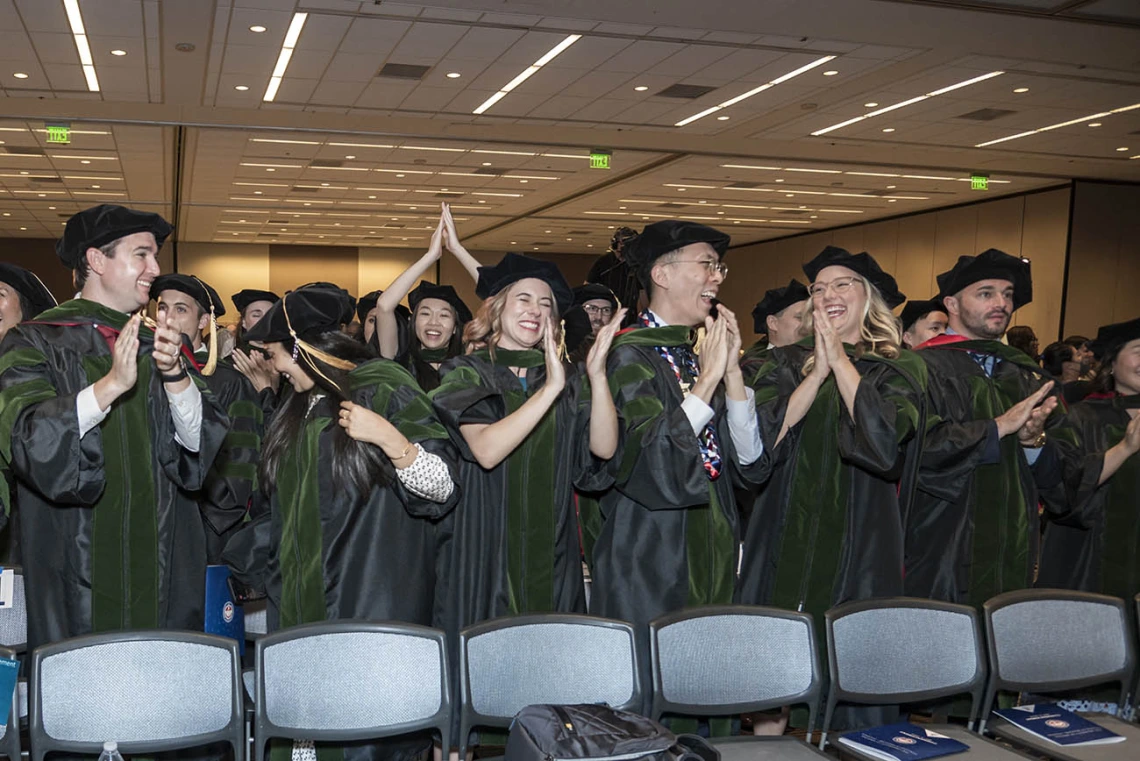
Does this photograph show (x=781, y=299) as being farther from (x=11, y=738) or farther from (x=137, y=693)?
(x=11, y=738)

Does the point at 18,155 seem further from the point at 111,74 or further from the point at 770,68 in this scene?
the point at 770,68

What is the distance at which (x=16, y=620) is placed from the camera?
10.6 ft

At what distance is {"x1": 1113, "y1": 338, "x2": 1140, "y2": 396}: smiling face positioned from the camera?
14.9 ft

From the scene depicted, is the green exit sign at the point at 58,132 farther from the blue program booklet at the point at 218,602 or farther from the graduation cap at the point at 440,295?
the blue program booklet at the point at 218,602

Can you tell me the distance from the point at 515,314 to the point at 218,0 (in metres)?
6.90

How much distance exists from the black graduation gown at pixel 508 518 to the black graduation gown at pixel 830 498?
30.8 inches

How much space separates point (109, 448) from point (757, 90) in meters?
10.1

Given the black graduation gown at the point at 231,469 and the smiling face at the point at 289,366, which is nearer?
the smiling face at the point at 289,366

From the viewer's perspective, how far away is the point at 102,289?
3.26 m

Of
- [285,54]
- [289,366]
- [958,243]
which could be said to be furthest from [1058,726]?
[958,243]

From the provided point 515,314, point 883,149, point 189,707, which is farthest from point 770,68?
point 189,707

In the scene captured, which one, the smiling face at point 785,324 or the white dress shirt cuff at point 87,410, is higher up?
the smiling face at point 785,324

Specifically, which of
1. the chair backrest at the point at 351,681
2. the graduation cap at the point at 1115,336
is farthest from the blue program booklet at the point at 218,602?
the graduation cap at the point at 1115,336

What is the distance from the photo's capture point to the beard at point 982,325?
4.10 meters
